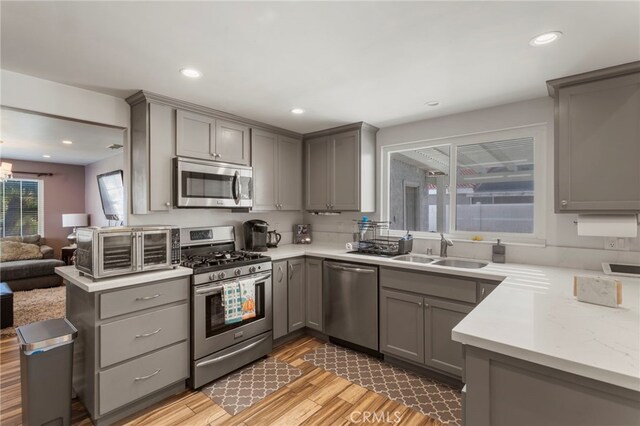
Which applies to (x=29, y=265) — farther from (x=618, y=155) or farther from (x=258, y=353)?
(x=618, y=155)

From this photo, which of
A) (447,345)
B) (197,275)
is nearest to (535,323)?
(447,345)

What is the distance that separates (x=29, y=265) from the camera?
516cm

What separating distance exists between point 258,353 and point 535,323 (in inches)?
89.4

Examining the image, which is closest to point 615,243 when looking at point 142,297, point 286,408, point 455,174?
point 455,174

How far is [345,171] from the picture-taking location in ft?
11.6

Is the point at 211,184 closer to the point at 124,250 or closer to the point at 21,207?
the point at 124,250

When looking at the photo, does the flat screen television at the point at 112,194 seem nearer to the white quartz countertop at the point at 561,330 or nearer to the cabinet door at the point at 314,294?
the cabinet door at the point at 314,294

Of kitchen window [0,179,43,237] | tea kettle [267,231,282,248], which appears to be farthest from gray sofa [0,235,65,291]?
tea kettle [267,231,282,248]

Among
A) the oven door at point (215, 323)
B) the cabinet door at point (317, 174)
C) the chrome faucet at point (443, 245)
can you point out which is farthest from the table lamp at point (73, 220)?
the chrome faucet at point (443, 245)

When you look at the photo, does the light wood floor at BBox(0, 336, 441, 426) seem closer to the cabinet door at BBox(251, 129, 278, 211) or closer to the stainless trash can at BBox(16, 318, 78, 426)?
the stainless trash can at BBox(16, 318, 78, 426)

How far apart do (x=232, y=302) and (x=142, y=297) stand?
0.67 metres

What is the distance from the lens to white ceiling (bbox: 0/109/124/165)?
3619 mm

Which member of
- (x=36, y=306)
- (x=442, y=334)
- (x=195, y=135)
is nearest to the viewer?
(x=442, y=334)

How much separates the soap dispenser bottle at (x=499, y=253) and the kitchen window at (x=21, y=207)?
862 cm
